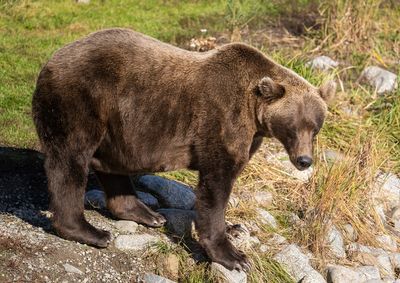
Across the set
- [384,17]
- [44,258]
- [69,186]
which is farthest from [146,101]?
[384,17]

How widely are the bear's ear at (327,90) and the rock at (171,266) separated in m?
1.93

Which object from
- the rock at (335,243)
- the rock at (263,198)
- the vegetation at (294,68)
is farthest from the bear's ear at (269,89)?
the rock at (263,198)

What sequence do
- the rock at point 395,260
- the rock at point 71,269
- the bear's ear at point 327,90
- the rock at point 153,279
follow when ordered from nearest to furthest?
the rock at point 71,269, the rock at point 153,279, the bear's ear at point 327,90, the rock at point 395,260

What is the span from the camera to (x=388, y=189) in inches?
407

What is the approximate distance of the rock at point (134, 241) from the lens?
23.9ft

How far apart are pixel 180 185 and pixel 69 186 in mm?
2104

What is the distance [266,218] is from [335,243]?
0.77 metres

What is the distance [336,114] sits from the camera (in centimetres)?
1143

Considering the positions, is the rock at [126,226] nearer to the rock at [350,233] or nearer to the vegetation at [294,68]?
the vegetation at [294,68]

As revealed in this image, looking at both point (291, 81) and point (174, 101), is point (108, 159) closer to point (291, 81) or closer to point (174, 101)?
point (174, 101)

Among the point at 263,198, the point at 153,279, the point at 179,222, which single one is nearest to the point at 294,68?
the point at 263,198

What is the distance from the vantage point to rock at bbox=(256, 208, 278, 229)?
8.56m

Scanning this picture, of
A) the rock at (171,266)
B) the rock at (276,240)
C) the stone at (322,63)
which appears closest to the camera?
the rock at (171,266)

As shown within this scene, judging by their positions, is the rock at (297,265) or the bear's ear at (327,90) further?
the rock at (297,265)
